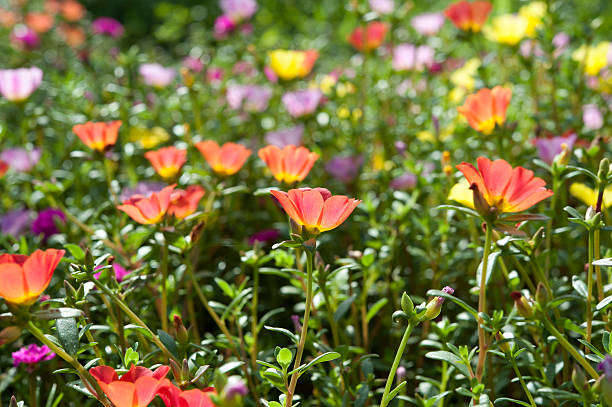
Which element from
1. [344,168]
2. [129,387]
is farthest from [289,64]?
[129,387]

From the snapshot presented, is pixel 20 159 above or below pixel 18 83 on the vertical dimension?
below

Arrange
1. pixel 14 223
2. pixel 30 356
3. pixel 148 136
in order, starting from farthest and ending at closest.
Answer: pixel 148 136, pixel 14 223, pixel 30 356

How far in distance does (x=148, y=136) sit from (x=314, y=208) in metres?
1.31

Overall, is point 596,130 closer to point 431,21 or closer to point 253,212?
point 431,21

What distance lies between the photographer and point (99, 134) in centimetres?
137

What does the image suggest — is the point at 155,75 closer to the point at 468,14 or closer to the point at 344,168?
the point at 344,168

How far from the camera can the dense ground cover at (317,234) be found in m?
0.86

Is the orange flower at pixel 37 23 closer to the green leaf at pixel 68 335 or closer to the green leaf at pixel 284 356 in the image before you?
the green leaf at pixel 68 335

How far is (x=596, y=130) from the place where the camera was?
1768 millimetres

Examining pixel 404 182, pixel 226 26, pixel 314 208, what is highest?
pixel 226 26

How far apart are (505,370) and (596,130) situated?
0.92 metres

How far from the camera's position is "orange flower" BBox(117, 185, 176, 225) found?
104 centimetres

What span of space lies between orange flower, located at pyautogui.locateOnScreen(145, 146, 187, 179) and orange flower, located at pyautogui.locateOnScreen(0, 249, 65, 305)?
55 centimetres

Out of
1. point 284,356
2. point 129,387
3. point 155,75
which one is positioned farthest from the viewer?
point 155,75
